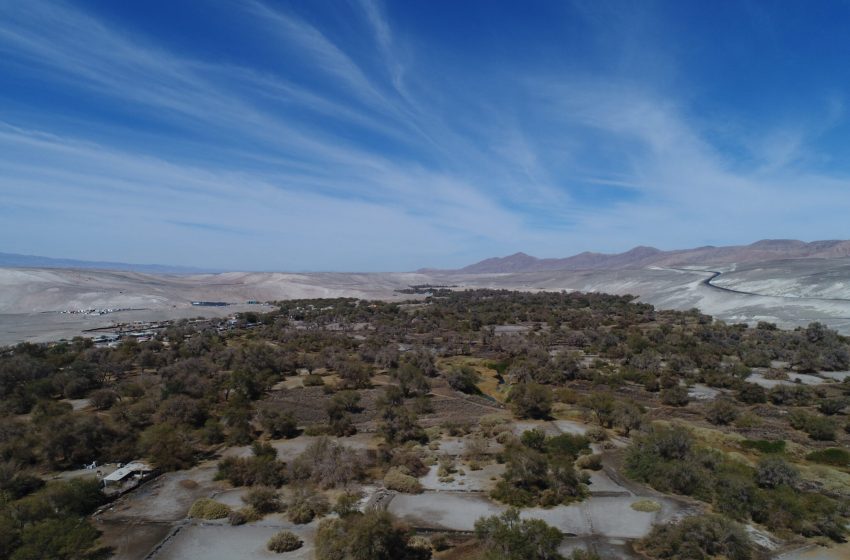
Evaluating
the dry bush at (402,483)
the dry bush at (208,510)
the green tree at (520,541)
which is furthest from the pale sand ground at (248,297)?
the green tree at (520,541)

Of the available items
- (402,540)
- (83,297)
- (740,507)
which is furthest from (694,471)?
(83,297)

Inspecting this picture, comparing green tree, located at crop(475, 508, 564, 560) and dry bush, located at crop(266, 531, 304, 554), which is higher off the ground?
green tree, located at crop(475, 508, 564, 560)

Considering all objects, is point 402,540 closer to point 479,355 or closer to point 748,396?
point 748,396

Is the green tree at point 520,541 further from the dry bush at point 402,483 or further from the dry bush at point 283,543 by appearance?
the dry bush at point 283,543

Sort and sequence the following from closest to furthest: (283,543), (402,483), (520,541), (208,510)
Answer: (520,541)
(283,543)
(208,510)
(402,483)

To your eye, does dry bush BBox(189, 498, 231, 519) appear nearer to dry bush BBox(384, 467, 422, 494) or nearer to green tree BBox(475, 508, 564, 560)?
dry bush BBox(384, 467, 422, 494)

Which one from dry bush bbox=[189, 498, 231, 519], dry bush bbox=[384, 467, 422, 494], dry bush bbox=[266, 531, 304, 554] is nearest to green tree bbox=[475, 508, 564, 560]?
dry bush bbox=[384, 467, 422, 494]

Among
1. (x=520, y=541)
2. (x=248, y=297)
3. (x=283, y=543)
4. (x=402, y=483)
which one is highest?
(x=248, y=297)

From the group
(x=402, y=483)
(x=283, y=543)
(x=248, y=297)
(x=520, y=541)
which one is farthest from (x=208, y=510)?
(x=248, y=297)

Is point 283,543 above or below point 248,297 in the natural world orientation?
below

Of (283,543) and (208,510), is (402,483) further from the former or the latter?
(208,510)

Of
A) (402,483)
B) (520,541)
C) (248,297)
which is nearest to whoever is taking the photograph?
(520,541)
